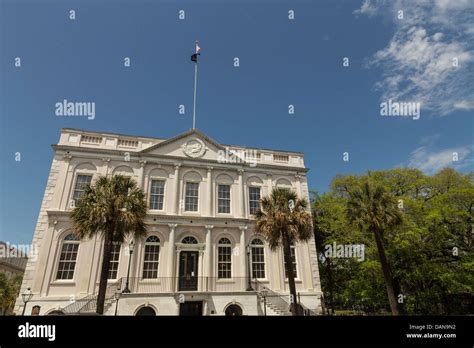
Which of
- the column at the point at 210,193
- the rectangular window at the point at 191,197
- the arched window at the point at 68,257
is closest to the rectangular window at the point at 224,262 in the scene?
the column at the point at 210,193

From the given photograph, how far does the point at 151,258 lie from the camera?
742 inches

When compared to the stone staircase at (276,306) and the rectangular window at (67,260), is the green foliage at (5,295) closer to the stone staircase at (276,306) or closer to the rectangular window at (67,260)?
the rectangular window at (67,260)

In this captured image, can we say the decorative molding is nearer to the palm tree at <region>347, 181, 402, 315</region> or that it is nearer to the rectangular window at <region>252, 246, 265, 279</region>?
the rectangular window at <region>252, 246, 265, 279</region>

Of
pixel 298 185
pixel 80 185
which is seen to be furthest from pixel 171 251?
pixel 298 185

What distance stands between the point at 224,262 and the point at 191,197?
5.79 meters

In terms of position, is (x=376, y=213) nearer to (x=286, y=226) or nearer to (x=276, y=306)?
(x=286, y=226)

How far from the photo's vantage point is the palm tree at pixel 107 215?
534 inches

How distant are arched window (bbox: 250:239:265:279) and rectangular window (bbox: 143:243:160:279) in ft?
23.8

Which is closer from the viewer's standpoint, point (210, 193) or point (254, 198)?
point (210, 193)

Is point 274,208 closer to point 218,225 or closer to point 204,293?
→ point 218,225

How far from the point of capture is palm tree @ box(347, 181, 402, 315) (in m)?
16.0

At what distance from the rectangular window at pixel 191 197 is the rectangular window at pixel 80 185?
7492 mm

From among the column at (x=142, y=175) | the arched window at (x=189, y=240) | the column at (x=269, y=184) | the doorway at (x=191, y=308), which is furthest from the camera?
the column at (x=269, y=184)

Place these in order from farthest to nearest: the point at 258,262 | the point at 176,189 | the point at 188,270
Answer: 1. the point at 176,189
2. the point at 258,262
3. the point at 188,270
